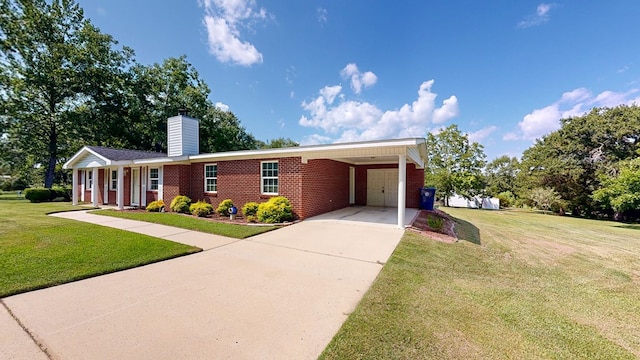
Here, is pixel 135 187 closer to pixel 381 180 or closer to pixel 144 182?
pixel 144 182

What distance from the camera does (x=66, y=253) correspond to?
5.08 m

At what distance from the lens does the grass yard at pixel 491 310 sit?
8.07 feet

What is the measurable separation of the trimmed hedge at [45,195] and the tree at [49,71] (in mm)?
3910

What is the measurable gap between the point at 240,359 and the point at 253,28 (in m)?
15.6

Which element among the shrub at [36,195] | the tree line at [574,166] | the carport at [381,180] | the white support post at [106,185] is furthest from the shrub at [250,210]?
the tree line at [574,166]

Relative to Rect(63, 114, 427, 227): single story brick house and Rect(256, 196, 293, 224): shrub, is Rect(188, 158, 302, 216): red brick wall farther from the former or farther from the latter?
Rect(256, 196, 293, 224): shrub

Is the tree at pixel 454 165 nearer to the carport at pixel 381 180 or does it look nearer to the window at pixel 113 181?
the carport at pixel 381 180

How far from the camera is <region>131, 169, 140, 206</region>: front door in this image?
14.0 meters

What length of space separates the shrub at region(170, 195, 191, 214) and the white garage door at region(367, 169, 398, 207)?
984cm

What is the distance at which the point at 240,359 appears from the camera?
2178 millimetres

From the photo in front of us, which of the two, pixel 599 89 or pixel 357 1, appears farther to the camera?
pixel 599 89

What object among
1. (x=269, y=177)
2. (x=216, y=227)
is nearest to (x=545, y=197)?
(x=269, y=177)

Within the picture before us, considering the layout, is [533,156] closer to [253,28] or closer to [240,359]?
[253,28]

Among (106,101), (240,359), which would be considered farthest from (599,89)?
(106,101)
